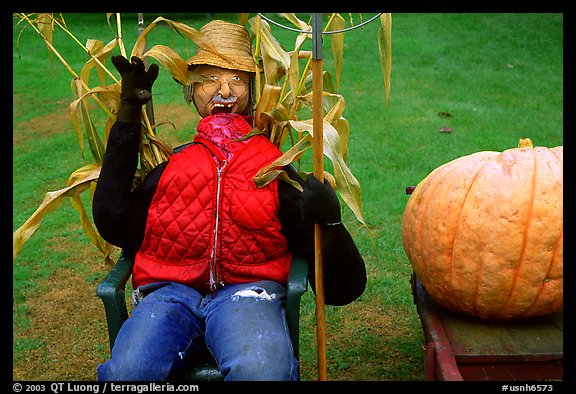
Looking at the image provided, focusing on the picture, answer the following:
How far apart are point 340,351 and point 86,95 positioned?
1715mm

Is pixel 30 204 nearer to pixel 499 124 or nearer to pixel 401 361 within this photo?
pixel 401 361

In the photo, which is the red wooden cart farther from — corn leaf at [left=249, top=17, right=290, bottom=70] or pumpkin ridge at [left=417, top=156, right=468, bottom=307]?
corn leaf at [left=249, top=17, right=290, bottom=70]

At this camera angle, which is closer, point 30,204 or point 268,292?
point 268,292

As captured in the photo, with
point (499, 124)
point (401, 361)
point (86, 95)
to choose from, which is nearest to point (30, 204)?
point (86, 95)

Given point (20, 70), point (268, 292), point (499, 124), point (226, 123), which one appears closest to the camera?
point (268, 292)

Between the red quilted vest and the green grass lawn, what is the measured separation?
425 mm

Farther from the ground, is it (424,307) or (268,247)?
(268,247)

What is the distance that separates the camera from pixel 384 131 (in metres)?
7.00

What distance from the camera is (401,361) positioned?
3.74m

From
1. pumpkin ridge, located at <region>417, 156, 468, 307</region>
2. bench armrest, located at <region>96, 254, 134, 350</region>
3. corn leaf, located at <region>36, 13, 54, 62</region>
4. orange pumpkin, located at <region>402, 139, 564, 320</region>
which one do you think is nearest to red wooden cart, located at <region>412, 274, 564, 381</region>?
orange pumpkin, located at <region>402, 139, 564, 320</region>

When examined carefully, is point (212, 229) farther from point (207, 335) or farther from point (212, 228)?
point (207, 335)

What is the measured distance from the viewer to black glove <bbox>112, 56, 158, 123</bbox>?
9.60ft
